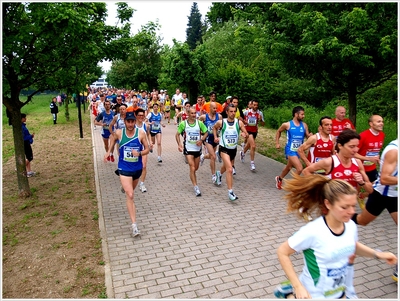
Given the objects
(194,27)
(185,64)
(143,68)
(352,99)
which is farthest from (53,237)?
(194,27)

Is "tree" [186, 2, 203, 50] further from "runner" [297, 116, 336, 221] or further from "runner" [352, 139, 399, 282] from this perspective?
"runner" [352, 139, 399, 282]

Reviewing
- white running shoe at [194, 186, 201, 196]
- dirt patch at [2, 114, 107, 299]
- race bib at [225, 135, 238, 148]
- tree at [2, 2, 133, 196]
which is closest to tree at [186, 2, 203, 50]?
dirt patch at [2, 114, 107, 299]

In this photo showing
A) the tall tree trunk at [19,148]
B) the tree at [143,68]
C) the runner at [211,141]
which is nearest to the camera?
the tall tree trunk at [19,148]

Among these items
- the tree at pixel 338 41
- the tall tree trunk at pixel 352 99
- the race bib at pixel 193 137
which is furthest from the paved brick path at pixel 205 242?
the tree at pixel 338 41

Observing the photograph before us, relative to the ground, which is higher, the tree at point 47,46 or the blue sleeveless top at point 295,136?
the tree at point 47,46

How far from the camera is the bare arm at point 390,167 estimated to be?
13.4ft

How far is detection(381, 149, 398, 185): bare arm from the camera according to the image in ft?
13.4

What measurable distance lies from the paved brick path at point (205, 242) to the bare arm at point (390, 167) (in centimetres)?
125

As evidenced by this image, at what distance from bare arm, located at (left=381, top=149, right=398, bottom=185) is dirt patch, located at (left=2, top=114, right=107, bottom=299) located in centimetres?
352

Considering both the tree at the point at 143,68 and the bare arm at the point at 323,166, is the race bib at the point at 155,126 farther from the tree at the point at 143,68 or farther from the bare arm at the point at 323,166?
the tree at the point at 143,68

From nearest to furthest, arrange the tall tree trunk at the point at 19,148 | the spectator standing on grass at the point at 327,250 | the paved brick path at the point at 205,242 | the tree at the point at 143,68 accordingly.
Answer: the spectator standing on grass at the point at 327,250, the paved brick path at the point at 205,242, the tall tree trunk at the point at 19,148, the tree at the point at 143,68

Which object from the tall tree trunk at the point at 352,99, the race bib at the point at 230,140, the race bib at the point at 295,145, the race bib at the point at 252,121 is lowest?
the race bib at the point at 295,145

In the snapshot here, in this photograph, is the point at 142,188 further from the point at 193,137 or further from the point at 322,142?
the point at 322,142

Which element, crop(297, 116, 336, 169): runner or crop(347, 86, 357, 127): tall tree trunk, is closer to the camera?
crop(297, 116, 336, 169): runner
